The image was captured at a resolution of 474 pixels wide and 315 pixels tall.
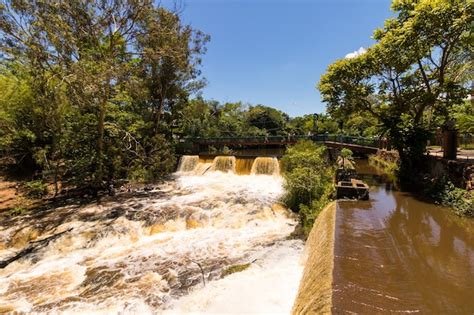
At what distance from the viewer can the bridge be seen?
19.2m

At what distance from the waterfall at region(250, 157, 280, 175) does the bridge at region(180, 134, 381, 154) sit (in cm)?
486

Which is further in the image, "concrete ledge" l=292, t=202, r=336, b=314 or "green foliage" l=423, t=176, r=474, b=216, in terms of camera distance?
"green foliage" l=423, t=176, r=474, b=216

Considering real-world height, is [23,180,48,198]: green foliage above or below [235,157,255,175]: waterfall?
below

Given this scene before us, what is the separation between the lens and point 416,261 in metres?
4.55

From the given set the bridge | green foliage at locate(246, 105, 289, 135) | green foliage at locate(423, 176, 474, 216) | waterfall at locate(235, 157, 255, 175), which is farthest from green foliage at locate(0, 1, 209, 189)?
green foliage at locate(246, 105, 289, 135)

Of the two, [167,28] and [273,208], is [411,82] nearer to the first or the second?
[273,208]

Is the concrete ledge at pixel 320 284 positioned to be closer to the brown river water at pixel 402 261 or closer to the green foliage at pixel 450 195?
the brown river water at pixel 402 261

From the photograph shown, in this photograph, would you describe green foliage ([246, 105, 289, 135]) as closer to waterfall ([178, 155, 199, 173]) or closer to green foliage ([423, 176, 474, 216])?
waterfall ([178, 155, 199, 173])

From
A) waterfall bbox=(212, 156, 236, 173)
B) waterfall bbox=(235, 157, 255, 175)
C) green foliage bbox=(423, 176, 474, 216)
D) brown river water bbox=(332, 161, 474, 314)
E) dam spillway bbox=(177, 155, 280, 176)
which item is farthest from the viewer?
waterfall bbox=(212, 156, 236, 173)

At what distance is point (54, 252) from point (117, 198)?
5324 millimetres

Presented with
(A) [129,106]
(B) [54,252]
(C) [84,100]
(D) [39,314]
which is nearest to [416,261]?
(D) [39,314]

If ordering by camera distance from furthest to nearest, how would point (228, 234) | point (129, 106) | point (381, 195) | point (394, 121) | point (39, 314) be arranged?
point (129, 106) < point (394, 121) < point (381, 195) < point (228, 234) < point (39, 314)

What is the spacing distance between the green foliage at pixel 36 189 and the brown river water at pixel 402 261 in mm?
13209

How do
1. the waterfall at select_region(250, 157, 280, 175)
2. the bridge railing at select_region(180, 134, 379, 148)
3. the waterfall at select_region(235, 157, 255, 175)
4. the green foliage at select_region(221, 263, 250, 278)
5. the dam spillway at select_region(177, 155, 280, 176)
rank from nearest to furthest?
the green foliage at select_region(221, 263, 250, 278), the waterfall at select_region(250, 157, 280, 175), the dam spillway at select_region(177, 155, 280, 176), the waterfall at select_region(235, 157, 255, 175), the bridge railing at select_region(180, 134, 379, 148)
